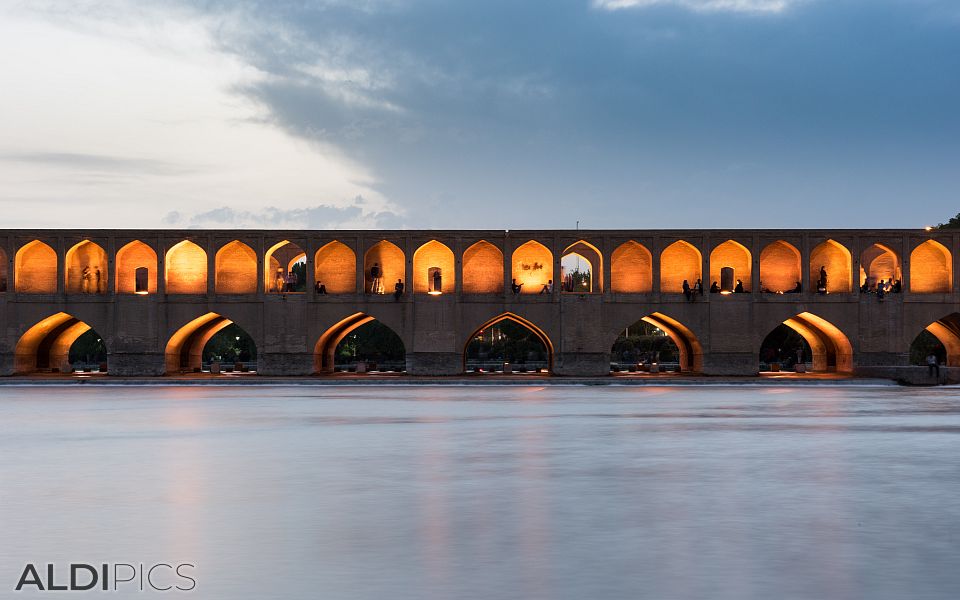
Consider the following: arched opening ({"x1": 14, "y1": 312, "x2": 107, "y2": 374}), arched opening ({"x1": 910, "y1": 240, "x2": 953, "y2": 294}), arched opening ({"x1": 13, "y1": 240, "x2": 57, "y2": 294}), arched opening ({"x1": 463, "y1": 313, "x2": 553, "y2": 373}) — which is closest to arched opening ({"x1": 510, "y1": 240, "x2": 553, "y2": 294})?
arched opening ({"x1": 463, "y1": 313, "x2": 553, "y2": 373})

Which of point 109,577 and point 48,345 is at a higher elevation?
point 48,345

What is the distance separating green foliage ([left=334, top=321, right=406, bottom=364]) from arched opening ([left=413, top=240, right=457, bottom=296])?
15.2 metres

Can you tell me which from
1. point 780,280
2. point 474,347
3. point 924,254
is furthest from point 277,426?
point 474,347

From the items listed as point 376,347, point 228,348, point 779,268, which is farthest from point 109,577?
point 228,348

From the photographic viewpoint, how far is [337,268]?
40.1 meters

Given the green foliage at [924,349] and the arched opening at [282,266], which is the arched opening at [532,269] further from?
the green foliage at [924,349]

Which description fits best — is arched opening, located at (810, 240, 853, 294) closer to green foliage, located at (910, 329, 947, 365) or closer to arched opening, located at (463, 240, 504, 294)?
arched opening, located at (463, 240, 504, 294)

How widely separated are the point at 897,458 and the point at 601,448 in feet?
10.8

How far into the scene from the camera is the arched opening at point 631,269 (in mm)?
38875

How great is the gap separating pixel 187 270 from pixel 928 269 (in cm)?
2746

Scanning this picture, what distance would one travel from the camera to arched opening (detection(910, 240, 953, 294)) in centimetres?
3853

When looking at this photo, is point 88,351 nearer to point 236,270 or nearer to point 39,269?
point 39,269

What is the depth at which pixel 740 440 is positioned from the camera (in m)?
13.5

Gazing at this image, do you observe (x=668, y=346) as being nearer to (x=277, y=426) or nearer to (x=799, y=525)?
(x=277, y=426)
